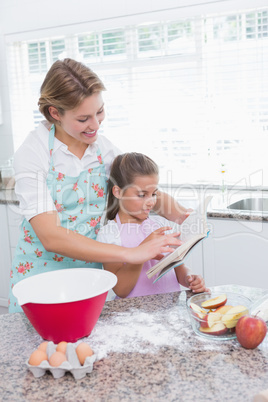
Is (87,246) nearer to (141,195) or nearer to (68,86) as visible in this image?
(141,195)

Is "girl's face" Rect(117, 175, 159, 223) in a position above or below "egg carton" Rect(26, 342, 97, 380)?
above

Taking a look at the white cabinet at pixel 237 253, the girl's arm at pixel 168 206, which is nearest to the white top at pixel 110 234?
the girl's arm at pixel 168 206

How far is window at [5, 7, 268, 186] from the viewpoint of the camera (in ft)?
9.57

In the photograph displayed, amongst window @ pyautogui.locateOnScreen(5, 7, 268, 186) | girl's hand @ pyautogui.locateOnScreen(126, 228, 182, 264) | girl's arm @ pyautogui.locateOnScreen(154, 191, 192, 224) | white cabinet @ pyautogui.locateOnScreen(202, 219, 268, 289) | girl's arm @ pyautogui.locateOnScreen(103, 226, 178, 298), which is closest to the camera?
girl's hand @ pyautogui.locateOnScreen(126, 228, 182, 264)

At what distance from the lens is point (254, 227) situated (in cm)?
238

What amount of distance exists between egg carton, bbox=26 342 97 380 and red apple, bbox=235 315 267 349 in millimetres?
341

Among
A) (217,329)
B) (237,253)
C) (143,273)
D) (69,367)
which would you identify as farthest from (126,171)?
(237,253)

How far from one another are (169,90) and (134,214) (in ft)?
5.45

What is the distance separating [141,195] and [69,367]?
782 mm

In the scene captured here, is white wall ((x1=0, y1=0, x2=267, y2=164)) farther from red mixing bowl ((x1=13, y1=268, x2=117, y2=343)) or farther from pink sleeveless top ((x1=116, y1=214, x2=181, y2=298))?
red mixing bowl ((x1=13, y1=268, x2=117, y2=343))

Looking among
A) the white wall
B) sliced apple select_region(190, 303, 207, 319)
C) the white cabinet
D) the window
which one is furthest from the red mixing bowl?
the white wall

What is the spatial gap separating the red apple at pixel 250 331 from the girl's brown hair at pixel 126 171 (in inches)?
28.4

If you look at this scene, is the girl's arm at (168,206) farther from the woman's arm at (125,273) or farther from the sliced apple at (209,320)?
the sliced apple at (209,320)

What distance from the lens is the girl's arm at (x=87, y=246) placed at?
1367mm
